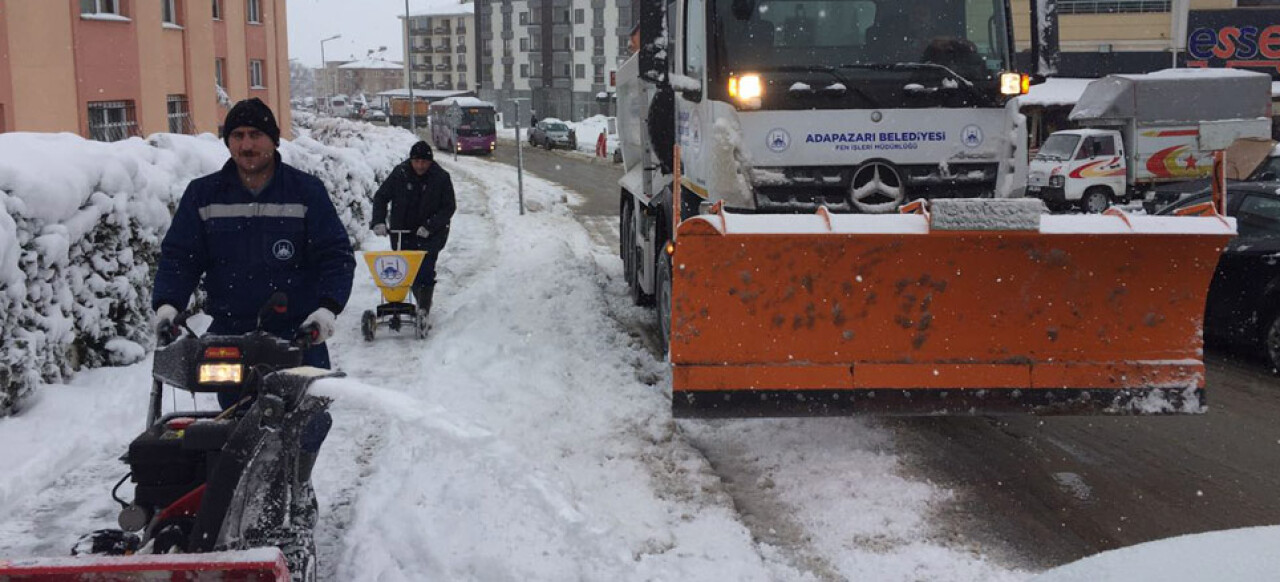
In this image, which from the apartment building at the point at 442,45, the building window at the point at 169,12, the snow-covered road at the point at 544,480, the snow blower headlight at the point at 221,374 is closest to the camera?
the snow blower headlight at the point at 221,374

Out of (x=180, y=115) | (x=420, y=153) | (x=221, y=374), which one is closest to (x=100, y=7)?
(x=180, y=115)

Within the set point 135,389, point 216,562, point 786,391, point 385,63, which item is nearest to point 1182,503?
point 786,391

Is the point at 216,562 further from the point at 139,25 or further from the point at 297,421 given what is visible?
the point at 139,25

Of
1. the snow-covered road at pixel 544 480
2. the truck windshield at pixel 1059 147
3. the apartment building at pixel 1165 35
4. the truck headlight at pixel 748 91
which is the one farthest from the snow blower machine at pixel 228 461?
the apartment building at pixel 1165 35

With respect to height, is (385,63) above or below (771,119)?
above

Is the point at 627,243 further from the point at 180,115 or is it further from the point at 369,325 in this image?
the point at 180,115

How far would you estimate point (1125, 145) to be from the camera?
85.8ft

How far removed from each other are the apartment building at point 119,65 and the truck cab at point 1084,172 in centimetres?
1920

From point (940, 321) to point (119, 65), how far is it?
19555 millimetres

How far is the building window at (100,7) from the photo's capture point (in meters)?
19.8

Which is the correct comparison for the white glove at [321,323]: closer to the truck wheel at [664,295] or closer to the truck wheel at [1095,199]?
the truck wheel at [664,295]

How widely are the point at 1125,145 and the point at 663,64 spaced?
22.1 metres

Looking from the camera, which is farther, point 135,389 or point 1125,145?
point 1125,145

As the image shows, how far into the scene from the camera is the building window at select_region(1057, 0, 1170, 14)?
146 feet
